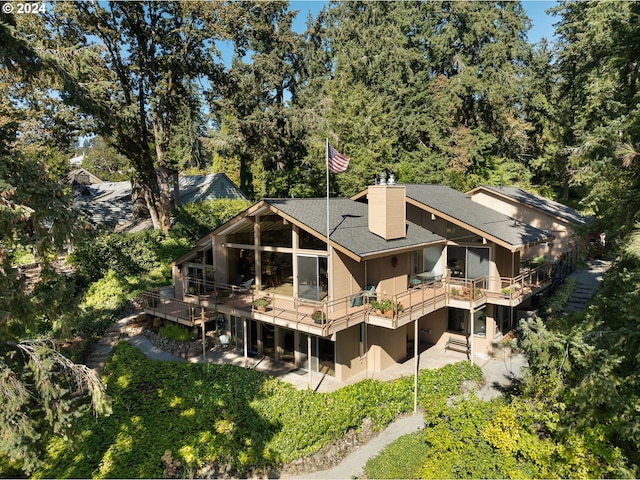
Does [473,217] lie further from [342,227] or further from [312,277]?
[312,277]

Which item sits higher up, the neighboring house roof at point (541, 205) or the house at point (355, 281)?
the neighboring house roof at point (541, 205)

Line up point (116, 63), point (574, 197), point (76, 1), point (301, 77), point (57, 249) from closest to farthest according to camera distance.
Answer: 1. point (57, 249)
2. point (76, 1)
3. point (116, 63)
4. point (301, 77)
5. point (574, 197)

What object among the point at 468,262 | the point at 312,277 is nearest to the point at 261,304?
the point at 312,277

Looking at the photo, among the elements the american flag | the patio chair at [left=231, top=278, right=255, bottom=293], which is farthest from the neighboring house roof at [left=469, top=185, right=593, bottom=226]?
the patio chair at [left=231, top=278, right=255, bottom=293]

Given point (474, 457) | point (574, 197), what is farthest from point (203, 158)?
point (474, 457)

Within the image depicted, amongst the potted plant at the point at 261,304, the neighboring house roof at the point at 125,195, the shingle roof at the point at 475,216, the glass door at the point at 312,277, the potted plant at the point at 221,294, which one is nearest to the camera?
the potted plant at the point at 261,304

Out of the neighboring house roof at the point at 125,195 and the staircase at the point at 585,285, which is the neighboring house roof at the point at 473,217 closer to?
the staircase at the point at 585,285

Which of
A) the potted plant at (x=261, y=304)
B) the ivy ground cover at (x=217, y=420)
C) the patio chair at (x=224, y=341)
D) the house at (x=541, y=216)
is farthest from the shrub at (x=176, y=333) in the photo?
the house at (x=541, y=216)

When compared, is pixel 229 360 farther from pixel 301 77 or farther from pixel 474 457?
pixel 301 77
